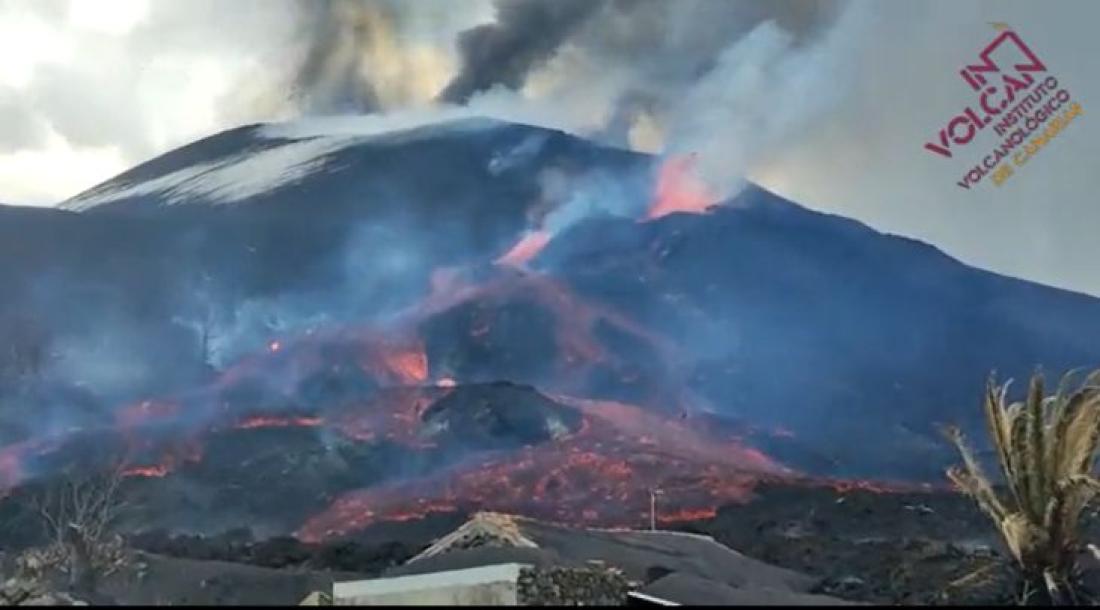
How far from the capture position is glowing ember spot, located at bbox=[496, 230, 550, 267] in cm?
6006

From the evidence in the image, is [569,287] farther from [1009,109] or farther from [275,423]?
[1009,109]

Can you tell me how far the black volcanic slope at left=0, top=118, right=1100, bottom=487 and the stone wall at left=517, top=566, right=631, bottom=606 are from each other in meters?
31.5

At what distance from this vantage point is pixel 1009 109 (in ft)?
174

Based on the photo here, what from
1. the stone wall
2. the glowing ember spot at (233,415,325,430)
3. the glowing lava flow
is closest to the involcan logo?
the glowing lava flow

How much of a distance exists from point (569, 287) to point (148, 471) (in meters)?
18.0

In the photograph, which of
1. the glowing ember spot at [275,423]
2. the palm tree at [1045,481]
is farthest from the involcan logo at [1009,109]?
the palm tree at [1045,481]

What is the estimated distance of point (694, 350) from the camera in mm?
54875

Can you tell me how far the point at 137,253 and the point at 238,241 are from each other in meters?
4.12

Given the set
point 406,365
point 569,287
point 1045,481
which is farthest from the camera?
point 569,287

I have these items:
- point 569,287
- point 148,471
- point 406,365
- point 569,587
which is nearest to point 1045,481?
point 569,587

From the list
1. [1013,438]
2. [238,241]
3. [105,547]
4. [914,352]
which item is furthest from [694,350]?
[1013,438]

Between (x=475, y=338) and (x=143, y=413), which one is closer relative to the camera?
(x=143, y=413)

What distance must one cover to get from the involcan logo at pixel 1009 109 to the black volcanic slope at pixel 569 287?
4674 mm

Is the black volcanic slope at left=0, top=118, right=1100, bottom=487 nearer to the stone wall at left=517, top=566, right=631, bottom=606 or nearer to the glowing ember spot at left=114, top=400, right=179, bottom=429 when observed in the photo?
the glowing ember spot at left=114, top=400, right=179, bottom=429
